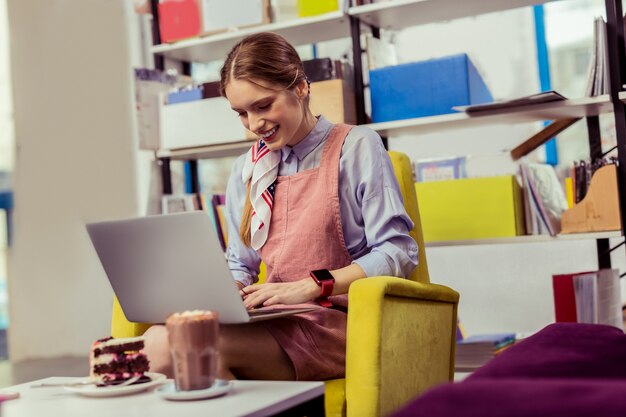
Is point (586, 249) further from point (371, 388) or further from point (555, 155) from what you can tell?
point (371, 388)

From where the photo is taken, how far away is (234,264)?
2182 mm

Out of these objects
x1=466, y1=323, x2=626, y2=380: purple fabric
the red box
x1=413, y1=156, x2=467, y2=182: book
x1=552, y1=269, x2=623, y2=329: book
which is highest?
the red box

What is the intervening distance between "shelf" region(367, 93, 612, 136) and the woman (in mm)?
872

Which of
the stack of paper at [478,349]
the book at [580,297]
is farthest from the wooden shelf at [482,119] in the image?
the stack of paper at [478,349]

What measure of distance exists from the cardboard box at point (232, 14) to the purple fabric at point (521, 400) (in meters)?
2.57

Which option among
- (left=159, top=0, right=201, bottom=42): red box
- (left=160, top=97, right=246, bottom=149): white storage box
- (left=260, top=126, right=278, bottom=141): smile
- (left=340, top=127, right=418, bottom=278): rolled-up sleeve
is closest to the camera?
(left=340, top=127, right=418, bottom=278): rolled-up sleeve

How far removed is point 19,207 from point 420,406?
494cm

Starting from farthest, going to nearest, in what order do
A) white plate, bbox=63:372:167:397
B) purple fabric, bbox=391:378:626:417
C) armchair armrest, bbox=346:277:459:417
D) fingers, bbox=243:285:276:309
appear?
fingers, bbox=243:285:276:309 → armchair armrest, bbox=346:277:459:417 → white plate, bbox=63:372:167:397 → purple fabric, bbox=391:378:626:417

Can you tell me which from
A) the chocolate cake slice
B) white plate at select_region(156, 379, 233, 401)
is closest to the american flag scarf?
the chocolate cake slice

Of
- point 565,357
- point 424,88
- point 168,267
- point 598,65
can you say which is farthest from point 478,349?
point 565,357

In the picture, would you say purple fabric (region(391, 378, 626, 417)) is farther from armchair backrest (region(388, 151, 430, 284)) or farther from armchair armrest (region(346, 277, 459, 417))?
armchair backrest (region(388, 151, 430, 284))

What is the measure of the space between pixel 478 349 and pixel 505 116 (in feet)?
2.95

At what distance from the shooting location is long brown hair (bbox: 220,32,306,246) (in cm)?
194

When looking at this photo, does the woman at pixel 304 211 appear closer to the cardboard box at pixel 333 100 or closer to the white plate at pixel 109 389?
the white plate at pixel 109 389
